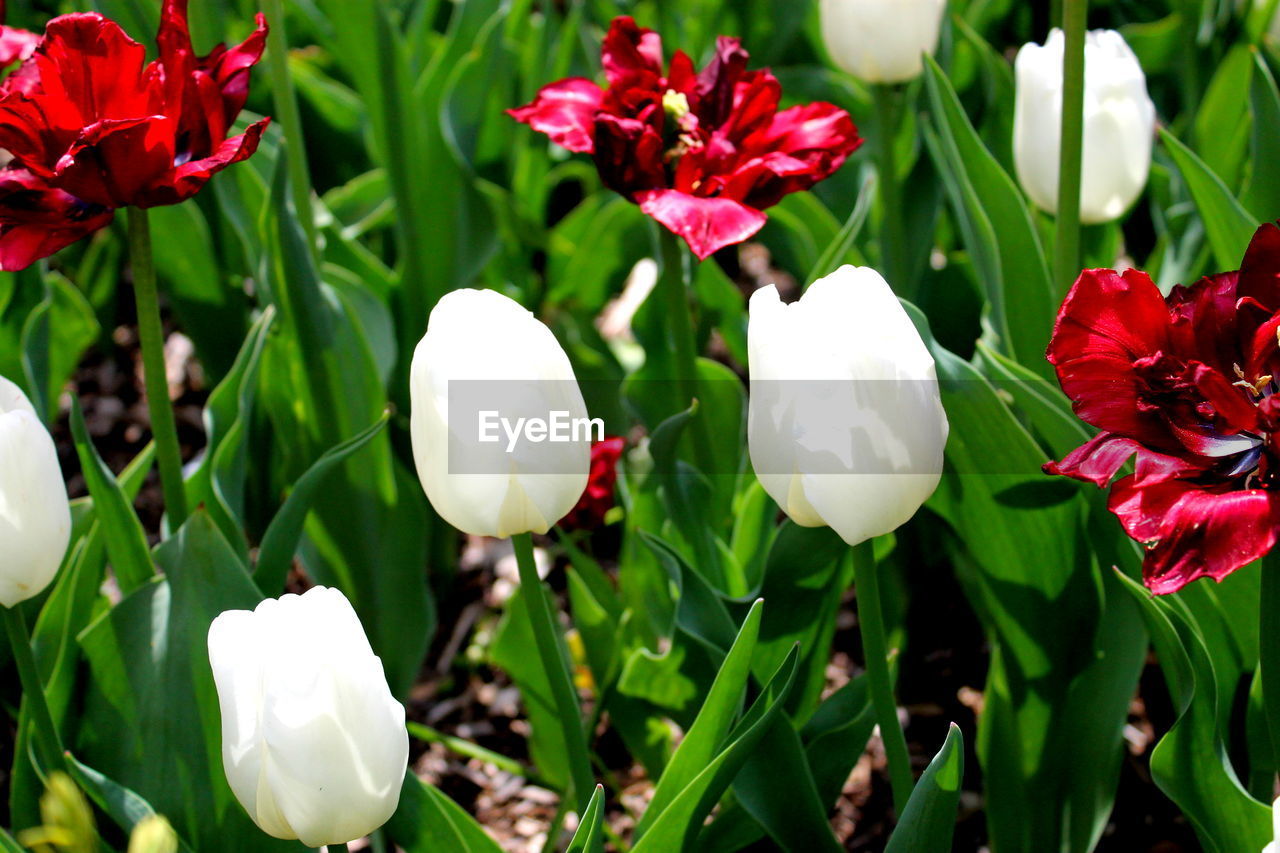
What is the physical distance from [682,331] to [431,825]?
576mm

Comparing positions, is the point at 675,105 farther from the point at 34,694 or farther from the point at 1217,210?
the point at 34,694

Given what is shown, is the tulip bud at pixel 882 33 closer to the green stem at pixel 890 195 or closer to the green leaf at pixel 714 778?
the green stem at pixel 890 195

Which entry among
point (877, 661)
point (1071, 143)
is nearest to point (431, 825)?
point (877, 661)

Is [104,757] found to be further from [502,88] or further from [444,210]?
[502,88]

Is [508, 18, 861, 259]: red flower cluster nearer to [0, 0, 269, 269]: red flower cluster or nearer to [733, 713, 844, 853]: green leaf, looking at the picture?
[0, 0, 269, 269]: red flower cluster

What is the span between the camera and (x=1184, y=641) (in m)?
1.11

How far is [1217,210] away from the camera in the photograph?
4.64 feet

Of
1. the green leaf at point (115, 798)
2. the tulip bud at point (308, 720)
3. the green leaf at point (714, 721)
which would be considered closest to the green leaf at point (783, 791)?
the green leaf at point (714, 721)

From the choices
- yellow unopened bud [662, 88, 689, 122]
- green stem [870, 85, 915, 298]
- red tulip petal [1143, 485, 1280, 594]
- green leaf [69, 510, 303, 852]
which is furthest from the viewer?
green stem [870, 85, 915, 298]

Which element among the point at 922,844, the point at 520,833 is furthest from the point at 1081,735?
the point at 520,833

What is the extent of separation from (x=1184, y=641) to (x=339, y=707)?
2.22 ft

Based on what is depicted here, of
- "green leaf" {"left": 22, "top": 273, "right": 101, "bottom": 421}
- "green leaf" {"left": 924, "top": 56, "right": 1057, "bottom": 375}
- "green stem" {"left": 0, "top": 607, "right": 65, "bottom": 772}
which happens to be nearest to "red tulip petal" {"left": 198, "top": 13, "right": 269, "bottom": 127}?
"green stem" {"left": 0, "top": 607, "right": 65, "bottom": 772}

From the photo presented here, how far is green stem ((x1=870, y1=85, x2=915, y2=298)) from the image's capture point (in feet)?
5.48

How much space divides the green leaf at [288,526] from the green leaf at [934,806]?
22.7 inches
